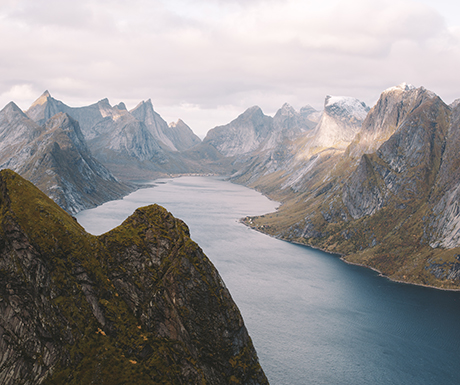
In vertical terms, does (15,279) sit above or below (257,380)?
above

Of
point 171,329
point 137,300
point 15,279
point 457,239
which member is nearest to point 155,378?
point 171,329

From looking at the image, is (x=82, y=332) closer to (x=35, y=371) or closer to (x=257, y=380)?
(x=35, y=371)

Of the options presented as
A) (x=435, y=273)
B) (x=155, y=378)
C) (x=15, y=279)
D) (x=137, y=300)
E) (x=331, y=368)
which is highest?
(x=15, y=279)

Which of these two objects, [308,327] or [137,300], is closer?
[137,300]

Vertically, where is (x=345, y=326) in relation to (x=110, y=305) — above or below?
below

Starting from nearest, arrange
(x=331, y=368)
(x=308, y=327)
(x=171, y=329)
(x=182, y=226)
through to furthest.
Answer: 1. (x=171, y=329)
2. (x=182, y=226)
3. (x=331, y=368)
4. (x=308, y=327)

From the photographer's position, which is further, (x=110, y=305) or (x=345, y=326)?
(x=345, y=326)

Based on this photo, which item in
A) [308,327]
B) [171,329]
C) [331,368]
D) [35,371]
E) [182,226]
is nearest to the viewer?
[35,371]

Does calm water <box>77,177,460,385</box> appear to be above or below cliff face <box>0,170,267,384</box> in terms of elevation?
below

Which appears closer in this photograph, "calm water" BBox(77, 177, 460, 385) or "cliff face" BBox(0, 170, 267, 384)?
"cliff face" BBox(0, 170, 267, 384)
